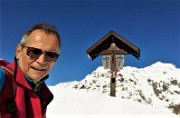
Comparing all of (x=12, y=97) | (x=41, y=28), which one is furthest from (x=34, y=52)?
(x=12, y=97)

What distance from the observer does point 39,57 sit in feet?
7.77

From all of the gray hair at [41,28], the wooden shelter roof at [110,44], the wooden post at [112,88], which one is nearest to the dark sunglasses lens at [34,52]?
the gray hair at [41,28]

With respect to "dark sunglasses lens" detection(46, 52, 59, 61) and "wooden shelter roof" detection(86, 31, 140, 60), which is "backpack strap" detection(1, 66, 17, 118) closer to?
"dark sunglasses lens" detection(46, 52, 59, 61)

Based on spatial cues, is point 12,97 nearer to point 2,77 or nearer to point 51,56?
point 2,77

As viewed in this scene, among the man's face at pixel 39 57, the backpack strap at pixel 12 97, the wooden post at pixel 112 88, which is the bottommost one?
the wooden post at pixel 112 88

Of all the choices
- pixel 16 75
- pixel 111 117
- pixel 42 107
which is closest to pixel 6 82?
pixel 16 75

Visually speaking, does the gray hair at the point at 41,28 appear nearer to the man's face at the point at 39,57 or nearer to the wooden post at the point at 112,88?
the man's face at the point at 39,57

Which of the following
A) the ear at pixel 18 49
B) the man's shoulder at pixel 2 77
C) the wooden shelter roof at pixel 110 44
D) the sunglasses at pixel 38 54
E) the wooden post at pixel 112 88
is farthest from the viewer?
the wooden shelter roof at pixel 110 44

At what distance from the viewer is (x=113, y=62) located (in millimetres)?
14578

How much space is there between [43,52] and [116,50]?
40.8 ft

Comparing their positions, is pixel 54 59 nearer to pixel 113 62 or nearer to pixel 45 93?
pixel 45 93

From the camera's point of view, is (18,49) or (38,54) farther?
(18,49)

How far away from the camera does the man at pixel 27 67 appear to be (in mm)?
2289

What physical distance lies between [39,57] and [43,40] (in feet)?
0.41
